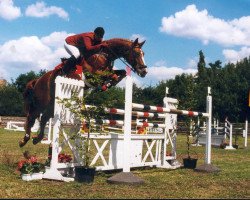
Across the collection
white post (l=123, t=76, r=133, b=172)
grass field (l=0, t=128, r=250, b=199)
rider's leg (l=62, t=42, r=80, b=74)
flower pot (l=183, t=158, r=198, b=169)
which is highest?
rider's leg (l=62, t=42, r=80, b=74)

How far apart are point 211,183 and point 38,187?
2.57m

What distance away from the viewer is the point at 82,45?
7.43 meters

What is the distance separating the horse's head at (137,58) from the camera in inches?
281

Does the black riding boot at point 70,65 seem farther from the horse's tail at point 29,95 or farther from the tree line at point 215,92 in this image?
the tree line at point 215,92

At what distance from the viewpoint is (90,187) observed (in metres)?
5.64

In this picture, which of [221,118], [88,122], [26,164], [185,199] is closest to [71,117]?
Result: [88,122]

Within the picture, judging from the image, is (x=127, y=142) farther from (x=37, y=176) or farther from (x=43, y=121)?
(x=43, y=121)

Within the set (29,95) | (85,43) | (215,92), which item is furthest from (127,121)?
(215,92)

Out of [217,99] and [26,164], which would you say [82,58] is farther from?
[217,99]

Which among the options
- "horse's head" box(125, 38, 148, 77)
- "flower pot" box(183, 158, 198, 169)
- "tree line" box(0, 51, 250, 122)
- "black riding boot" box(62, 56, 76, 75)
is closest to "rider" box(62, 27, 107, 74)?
"black riding boot" box(62, 56, 76, 75)

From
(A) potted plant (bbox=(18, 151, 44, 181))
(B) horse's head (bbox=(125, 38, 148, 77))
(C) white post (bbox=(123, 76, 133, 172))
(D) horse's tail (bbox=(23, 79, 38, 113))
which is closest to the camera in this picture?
(A) potted plant (bbox=(18, 151, 44, 181))

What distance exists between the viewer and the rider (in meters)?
7.26

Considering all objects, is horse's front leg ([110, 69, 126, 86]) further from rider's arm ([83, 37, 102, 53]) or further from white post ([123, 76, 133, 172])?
white post ([123, 76, 133, 172])

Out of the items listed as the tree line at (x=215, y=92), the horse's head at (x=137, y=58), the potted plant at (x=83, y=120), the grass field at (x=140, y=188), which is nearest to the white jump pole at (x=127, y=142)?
the grass field at (x=140, y=188)
